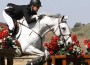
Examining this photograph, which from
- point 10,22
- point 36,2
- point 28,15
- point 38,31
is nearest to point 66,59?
point 38,31

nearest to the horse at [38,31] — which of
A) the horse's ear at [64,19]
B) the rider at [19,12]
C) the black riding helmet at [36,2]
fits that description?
the horse's ear at [64,19]

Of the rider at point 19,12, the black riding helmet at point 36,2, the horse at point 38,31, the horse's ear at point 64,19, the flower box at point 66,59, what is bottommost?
the flower box at point 66,59

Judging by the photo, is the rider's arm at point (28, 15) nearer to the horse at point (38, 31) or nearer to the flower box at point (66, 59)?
the horse at point (38, 31)

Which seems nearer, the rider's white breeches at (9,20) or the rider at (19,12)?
the rider at (19,12)

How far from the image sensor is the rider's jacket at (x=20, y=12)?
9.84 meters

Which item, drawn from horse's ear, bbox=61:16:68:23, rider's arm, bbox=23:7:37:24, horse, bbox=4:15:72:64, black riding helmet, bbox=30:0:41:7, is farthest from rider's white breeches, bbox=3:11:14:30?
horse's ear, bbox=61:16:68:23

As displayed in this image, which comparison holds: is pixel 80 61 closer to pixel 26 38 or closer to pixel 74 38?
pixel 74 38

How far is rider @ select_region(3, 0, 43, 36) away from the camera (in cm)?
985

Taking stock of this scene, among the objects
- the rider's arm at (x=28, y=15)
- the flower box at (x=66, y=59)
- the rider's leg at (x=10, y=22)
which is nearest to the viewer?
the flower box at (x=66, y=59)

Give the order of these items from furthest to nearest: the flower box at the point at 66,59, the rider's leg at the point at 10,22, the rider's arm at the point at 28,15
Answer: the rider's leg at the point at 10,22 → the rider's arm at the point at 28,15 → the flower box at the point at 66,59

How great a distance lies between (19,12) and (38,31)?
24.3 inches

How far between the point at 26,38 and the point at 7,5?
3.01ft

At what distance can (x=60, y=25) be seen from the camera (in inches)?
389

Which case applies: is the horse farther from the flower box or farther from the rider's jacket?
the flower box
